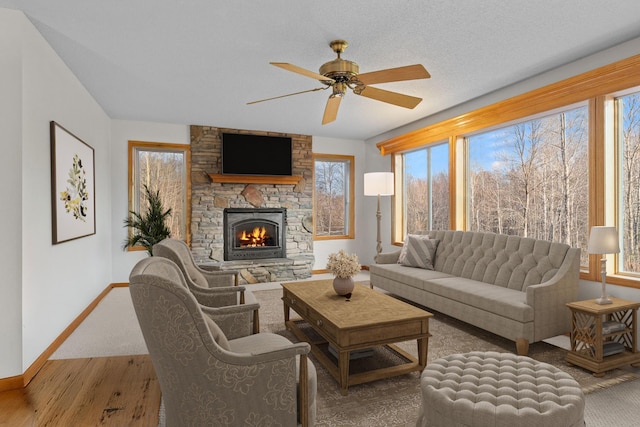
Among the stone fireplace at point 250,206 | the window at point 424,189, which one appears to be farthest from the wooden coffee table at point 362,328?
the stone fireplace at point 250,206

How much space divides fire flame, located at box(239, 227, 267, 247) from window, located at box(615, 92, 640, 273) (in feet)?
16.7

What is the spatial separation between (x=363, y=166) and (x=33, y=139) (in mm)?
5607

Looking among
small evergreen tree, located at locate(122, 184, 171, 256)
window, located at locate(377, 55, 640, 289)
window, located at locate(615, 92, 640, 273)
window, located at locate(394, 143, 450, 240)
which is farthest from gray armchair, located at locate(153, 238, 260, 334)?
window, located at locate(394, 143, 450, 240)

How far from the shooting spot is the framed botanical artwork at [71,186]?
3195mm

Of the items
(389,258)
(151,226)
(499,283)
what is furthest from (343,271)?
(151,226)

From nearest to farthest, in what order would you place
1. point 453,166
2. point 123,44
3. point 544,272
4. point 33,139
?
point 33,139 < point 123,44 < point 544,272 < point 453,166

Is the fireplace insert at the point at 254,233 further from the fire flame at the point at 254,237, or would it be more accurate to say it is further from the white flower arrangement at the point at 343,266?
the white flower arrangement at the point at 343,266

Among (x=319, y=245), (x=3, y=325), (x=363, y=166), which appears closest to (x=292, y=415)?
(x=3, y=325)

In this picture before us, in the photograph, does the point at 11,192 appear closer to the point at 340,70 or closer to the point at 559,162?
the point at 340,70

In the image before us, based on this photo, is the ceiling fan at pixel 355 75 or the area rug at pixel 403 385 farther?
the ceiling fan at pixel 355 75

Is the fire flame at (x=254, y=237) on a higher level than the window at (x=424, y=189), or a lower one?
lower

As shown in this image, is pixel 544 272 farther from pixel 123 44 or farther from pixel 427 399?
pixel 123 44

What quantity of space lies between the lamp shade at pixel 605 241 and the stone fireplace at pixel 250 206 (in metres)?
A: 4.42

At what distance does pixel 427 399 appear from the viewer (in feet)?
5.49
